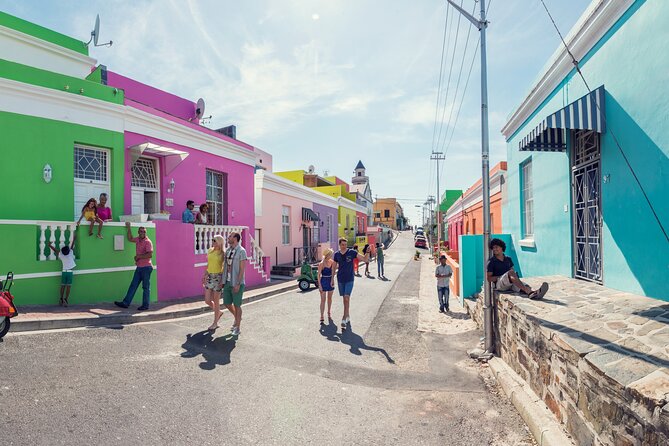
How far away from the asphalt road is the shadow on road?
4 cm

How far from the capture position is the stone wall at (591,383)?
2328 mm

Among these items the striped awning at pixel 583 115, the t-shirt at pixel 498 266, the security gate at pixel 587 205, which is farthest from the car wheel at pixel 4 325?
the security gate at pixel 587 205

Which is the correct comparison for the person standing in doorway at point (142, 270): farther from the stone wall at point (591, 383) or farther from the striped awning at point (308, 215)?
the striped awning at point (308, 215)

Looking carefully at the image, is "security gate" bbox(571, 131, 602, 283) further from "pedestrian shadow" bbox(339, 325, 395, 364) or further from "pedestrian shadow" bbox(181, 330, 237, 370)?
"pedestrian shadow" bbox(181, 330, 237, 370)

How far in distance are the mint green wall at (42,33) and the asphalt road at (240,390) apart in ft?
27.9

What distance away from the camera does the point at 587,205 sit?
20.9 feet

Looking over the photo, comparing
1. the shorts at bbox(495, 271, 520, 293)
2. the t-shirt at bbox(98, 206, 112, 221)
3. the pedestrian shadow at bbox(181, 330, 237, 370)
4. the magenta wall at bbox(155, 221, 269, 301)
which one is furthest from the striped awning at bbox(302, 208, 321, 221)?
the shorts at bbox(495, 271, 520, 293)

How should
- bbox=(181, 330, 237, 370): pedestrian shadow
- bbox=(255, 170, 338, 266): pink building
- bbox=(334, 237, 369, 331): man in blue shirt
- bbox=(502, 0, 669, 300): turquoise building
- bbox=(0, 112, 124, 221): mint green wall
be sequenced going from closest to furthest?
bbox=(502, 0, 669, 300): turquoise building, bbox=(181, 330, 237, 370): pedestrian shadow, bbox=(0, 112, 124, 221): mint green wall, bbox=(334, 237, 369, 331): man in blue shirt, bbox=(255, 170, 338, 266): pink building

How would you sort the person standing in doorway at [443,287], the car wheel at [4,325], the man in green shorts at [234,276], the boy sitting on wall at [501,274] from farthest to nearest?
the person standing in doorway at [443,287], the man in green shorts at [234,276], the boy sitting on wall at [501,274], the car wheel at [4,325]

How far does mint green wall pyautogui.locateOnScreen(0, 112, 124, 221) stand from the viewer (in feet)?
23.9

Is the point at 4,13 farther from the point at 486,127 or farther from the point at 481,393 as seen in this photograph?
the point at 481,393

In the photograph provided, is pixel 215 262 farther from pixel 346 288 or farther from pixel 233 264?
pixel 346 288

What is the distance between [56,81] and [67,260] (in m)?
3.88

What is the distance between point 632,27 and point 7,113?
10209 mm
